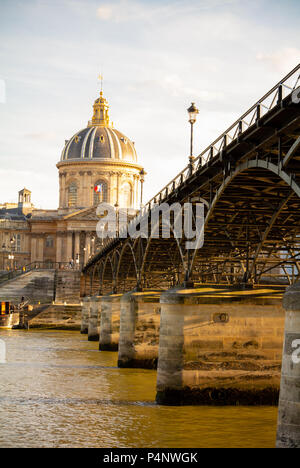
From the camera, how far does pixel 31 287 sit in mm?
100750

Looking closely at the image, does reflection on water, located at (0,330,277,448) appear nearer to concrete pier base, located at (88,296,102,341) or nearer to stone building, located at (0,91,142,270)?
concrete pier base, located at (88,296,102,341)

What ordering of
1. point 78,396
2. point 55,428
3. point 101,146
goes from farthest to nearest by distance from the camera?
1. point 101,146
2. point 78,396
3. point 55,428

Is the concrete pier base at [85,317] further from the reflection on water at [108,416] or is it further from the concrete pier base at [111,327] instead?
the reflection on water at [108,416]

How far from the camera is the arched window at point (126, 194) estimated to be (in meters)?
150

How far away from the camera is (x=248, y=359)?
29.2 metres

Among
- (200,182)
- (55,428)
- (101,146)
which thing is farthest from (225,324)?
(101,146)

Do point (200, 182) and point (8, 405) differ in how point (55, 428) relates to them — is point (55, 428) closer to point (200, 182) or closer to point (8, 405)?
point (8, 405)

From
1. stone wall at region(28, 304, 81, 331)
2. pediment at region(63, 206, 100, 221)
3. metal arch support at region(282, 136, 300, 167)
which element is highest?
pediment at region(63, 206, 100, 221)

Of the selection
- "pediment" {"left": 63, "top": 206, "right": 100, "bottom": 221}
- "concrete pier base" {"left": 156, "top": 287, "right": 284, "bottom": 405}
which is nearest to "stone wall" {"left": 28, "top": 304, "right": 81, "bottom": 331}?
"pediment" {"left": 63, "top": 206, "right": 100, "bottom": 221}

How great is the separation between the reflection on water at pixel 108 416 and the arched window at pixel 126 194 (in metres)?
110

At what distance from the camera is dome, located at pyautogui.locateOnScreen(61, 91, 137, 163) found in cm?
14925

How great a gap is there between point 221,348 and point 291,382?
1053cm

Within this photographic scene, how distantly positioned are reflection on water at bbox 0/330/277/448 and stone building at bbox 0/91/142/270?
10106 centimetres

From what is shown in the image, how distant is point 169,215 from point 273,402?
435 inches
